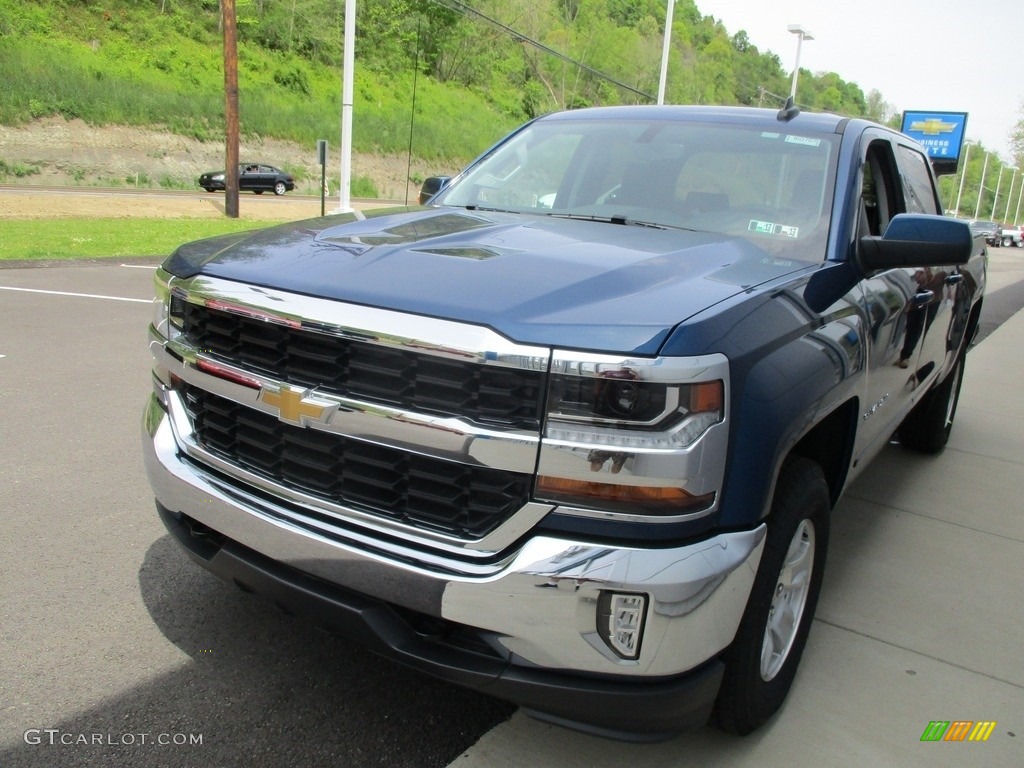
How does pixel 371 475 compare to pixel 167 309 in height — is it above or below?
below

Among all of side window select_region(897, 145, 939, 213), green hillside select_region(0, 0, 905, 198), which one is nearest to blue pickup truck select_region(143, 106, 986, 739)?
side window select_region(897, 145, 939, 213)

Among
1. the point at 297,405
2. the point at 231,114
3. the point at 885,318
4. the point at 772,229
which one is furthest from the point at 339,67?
the point at 297,405

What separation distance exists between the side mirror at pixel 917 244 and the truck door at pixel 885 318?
4.5 inches

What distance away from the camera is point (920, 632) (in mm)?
3375

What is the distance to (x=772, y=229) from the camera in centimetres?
317

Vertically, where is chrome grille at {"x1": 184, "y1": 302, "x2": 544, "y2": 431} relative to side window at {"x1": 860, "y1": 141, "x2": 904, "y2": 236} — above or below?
below

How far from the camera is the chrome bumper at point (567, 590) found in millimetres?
1923

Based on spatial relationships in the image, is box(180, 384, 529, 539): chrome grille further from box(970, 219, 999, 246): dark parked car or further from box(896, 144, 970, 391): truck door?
box(970, 219, 999, 246): dark parked car

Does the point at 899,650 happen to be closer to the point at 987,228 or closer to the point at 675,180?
the point at 675,180

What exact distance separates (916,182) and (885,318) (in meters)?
1.63

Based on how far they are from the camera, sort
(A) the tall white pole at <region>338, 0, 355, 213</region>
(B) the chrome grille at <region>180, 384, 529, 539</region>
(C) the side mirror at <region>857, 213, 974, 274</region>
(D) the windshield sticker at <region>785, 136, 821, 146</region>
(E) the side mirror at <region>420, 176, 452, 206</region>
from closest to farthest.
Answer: (B) the chrome grille at <region>180, 384, 529, 539</region>
(C) the side mirror at <region>857, 213, 974, 274</region>
(D) the windshield sticker at <region>785, 136, 821, 146</region>
(E) the side mirror at <region>420, 176, 452, 206</region>
(A) the tall white pole at <region>338, 0, 355, 213</region>

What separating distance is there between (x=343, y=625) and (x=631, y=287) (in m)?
1.12

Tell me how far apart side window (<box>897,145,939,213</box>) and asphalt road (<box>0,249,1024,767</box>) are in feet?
10.2

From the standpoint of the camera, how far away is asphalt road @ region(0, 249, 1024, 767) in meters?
2.40
